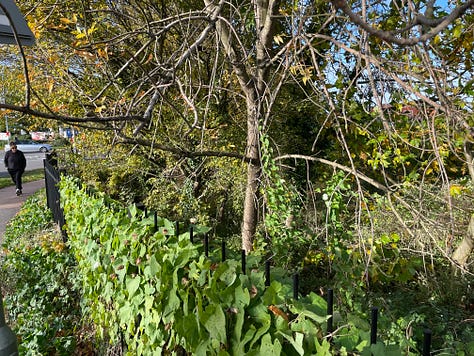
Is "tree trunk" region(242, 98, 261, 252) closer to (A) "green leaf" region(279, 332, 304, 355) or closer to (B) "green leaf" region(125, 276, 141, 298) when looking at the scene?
(B) "green leaf" region(125, 276, 141, 298)

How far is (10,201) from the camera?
1034 cm

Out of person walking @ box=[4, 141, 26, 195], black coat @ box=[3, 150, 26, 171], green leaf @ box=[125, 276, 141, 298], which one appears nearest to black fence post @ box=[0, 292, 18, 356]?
green leaf @ box=[125, 276, 141, 298]

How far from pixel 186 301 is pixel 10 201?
34.9 ft

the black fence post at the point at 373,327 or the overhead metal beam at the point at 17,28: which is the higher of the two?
the overhead metal beam at the point at 17,28

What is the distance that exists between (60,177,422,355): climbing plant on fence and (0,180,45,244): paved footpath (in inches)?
213

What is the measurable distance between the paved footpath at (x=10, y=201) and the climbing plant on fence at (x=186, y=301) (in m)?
5.41

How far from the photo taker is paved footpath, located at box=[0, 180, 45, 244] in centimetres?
820

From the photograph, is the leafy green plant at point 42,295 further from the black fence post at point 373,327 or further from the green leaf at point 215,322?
the black fence post at point 373,327

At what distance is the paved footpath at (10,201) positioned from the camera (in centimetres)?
820

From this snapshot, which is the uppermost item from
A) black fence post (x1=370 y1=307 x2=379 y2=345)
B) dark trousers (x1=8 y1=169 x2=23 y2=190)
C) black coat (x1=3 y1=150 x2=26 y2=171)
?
black coat (x1=3 y1=150 x2=26 y2=171)

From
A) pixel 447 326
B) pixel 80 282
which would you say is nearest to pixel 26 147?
pixel 80 282

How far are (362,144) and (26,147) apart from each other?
139ft

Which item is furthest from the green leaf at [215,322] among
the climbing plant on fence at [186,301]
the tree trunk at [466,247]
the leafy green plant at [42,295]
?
the tree trunk at [466,247]

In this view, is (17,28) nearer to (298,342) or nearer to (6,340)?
(6,340)
